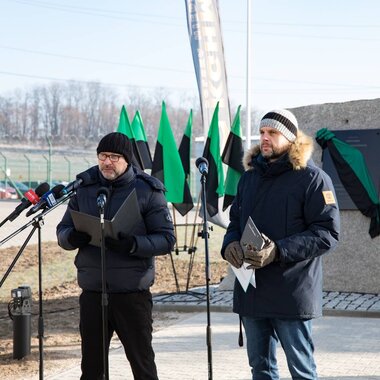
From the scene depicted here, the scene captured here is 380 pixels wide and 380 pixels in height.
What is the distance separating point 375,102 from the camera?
11227 millimetres

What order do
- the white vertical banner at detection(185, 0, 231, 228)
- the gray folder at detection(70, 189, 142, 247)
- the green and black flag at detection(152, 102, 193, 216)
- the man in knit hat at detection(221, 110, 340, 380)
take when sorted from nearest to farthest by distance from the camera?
the man in knit hat at detection(221, 110, 340, 380) → the gray folder at detection(70, 189, 142, 247) → the green and black flag at detection(152, 102, 193, 216) → the white vertical banner at detection(185, 0, 231, 228)

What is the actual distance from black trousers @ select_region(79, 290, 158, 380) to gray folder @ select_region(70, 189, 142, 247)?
0.41 meters

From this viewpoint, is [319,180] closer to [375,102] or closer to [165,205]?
[165,205]

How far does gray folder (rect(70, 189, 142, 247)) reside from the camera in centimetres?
467

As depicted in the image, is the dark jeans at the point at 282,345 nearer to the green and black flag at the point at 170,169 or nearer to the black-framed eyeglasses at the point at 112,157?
the black-framed eyeglasses at the point at 112,157

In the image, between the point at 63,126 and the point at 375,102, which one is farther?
the point at 63,126

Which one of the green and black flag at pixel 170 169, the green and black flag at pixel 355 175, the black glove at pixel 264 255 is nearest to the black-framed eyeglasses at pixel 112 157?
the black glove at pixel 264 255

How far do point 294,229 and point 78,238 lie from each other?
1312mm

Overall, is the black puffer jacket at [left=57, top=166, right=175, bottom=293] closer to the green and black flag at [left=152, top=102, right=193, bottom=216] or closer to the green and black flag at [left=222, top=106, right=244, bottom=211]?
the green and black flag at [left=152, top=102, right=193, bottom=216]

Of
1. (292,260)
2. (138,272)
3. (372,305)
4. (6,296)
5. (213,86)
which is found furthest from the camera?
(213,86)

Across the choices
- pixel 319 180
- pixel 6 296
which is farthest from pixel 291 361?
pixel 6 296

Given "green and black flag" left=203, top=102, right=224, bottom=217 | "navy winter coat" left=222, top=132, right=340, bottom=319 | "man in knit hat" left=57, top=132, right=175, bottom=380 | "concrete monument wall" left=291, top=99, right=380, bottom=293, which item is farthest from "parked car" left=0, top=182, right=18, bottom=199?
"navy winter coat" left=222, top=132, right=340, bottom=319

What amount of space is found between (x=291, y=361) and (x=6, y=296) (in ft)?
26.5

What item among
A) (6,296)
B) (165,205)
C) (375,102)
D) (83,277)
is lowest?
(6,296)
